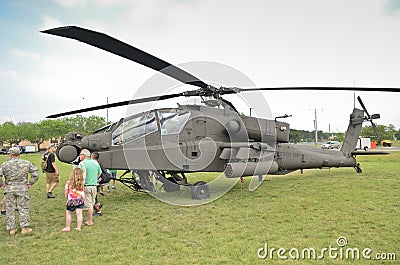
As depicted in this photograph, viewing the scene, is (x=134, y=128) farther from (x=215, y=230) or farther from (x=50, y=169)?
(x=215, y=230)

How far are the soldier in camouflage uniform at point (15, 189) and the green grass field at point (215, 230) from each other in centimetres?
25

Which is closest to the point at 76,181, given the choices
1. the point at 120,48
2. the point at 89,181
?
the point at 89,181

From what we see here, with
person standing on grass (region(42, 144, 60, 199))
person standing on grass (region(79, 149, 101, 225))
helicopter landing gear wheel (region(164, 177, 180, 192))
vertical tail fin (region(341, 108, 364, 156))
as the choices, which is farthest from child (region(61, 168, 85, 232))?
vertical tail fin (region(341, 108, 364, 156))

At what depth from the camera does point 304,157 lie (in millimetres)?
11969

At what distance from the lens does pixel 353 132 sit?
46.3 feet

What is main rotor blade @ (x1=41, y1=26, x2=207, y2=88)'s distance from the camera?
4.73 m

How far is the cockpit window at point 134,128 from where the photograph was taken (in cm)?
862

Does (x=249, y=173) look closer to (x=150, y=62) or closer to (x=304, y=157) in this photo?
(x=304, y=157)

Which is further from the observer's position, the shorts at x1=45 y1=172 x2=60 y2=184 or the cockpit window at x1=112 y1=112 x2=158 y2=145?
the shorts at x1=45 y1=172 x2=60 y2=184

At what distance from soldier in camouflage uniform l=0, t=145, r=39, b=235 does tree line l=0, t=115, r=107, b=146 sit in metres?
55.0

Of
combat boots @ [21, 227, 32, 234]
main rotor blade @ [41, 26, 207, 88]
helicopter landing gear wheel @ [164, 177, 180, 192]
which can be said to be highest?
main rotor blade @ [41, 26, 207, 88]

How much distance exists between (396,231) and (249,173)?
13.8ft

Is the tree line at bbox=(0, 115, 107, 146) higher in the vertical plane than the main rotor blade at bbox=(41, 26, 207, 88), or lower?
higher

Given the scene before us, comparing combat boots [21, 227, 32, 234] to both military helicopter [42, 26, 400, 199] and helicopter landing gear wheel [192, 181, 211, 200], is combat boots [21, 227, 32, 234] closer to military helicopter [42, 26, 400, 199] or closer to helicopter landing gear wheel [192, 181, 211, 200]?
military helicopter [42, 26, 400, 199]
